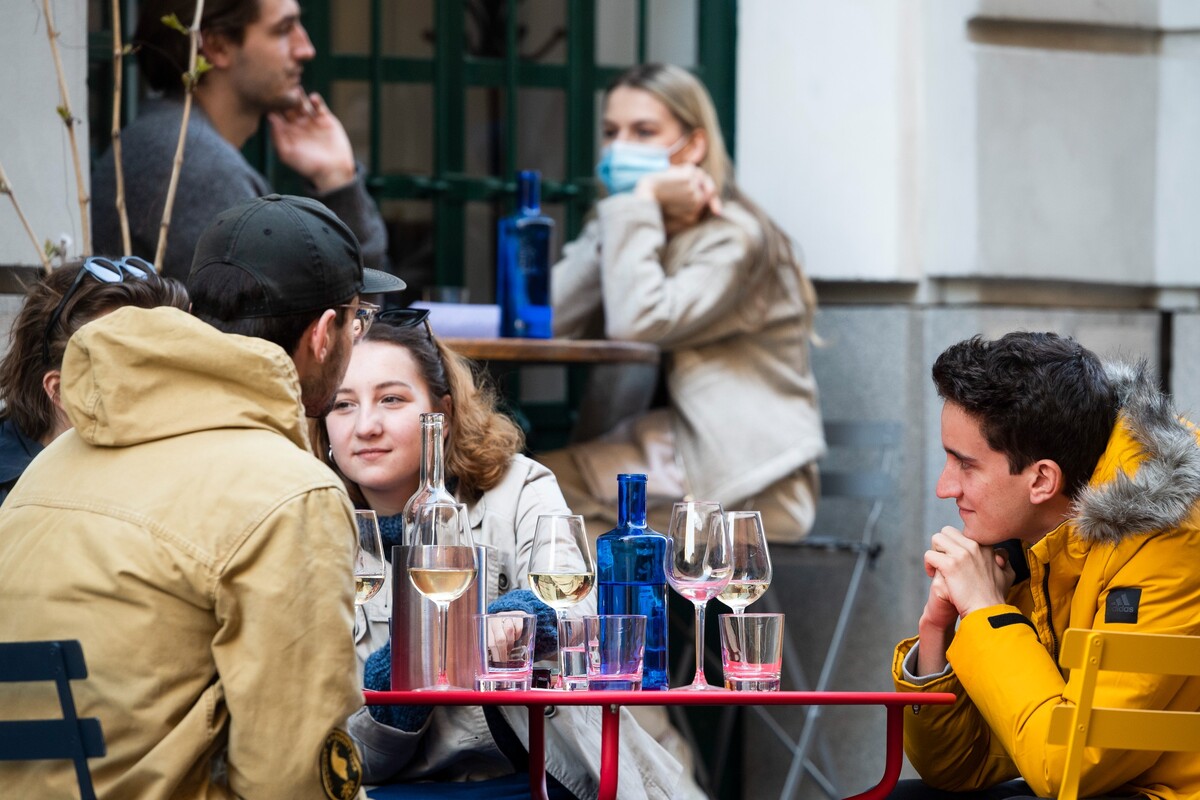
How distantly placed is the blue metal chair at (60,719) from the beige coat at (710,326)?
291 centimetres

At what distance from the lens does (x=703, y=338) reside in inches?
194

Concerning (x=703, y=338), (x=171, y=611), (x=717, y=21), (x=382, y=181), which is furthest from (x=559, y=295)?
(x=171, y=611)

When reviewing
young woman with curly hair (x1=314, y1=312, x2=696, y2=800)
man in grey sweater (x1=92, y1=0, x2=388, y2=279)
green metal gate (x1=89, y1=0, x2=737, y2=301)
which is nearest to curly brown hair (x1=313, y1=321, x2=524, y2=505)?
young woman with curly hair (x1=314, y1=312, x2=696, y2=800)

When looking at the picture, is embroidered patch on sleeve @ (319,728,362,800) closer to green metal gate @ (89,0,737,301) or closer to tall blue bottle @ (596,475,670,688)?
tall blue bottle @ (596,475,670,688)

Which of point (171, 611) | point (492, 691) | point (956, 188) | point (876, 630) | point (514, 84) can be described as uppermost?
point (514, 84)

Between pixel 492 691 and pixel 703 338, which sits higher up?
pixel 703 338

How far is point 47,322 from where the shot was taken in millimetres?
3084

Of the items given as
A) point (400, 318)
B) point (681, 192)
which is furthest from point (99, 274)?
point (681, 192)

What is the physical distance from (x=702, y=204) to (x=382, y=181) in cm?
111

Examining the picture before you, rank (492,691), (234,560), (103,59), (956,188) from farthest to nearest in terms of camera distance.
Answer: (956,188) < (103,59) < (492,691) < (234,560)

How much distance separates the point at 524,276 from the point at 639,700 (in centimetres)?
231

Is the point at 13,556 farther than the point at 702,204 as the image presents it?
No

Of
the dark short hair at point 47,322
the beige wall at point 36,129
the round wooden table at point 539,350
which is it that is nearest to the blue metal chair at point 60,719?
the dark short hair at point 47,322

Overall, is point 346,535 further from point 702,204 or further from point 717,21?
point 717,21
